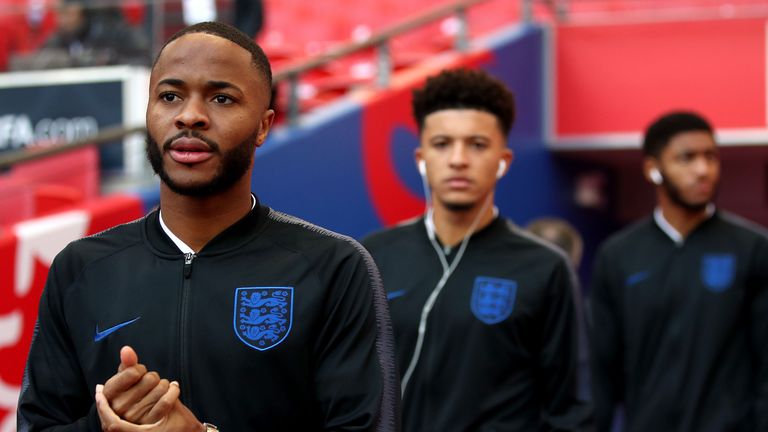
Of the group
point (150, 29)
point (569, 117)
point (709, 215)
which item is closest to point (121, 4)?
point (150, 29)

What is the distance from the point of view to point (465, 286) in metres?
3.87

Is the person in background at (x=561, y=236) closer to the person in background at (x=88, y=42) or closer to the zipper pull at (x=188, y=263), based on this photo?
the person in background at (x=88, y=42)

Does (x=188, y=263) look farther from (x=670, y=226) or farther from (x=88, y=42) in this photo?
(x=88, y=42)

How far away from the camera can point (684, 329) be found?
477cm

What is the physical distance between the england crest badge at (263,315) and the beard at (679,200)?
322 centimetres

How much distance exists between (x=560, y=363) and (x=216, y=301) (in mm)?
1738

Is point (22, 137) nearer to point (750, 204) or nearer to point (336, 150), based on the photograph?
point (336, 150)

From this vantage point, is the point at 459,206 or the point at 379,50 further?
the point at 379,50

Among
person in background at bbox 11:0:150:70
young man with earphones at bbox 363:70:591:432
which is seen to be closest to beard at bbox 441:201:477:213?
young man with earphones at bbox 363:70:591:432

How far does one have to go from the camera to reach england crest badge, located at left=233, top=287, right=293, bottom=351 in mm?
2137

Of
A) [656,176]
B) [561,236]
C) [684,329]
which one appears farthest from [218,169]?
[561,236]

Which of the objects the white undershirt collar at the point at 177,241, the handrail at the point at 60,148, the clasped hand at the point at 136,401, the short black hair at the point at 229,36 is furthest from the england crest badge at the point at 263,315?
the handrail at the point at 60,148

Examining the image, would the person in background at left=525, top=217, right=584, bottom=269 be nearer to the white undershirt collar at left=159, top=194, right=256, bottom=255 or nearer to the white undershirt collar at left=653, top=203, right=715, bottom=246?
the white undershirt collar at left=653, top=203, right=715, bottom=246

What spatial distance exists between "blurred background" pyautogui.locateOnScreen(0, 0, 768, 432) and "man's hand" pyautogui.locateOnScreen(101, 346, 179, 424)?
3837mm
